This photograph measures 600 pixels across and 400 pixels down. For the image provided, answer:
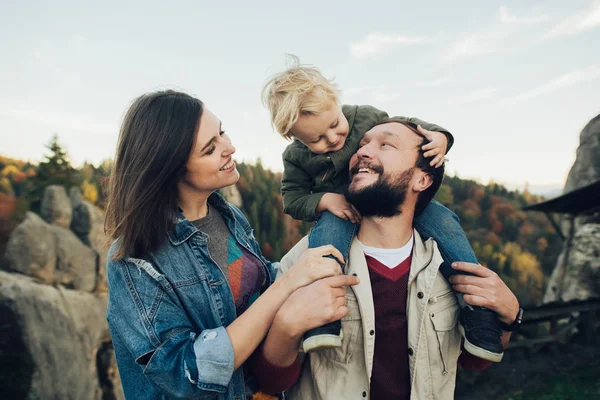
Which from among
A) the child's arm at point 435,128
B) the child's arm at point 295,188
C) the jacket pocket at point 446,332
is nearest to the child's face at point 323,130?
the child's arm at point 295,188

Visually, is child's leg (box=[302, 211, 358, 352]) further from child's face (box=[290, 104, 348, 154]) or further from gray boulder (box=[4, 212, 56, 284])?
gray boulder (box=[4, 212, 56, 284])

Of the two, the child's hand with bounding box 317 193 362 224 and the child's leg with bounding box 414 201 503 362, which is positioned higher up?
the child's hand with bounding box 317 193 362 224

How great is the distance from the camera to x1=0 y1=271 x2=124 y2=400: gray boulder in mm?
7617

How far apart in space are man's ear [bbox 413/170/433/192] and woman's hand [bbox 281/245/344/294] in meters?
0.80

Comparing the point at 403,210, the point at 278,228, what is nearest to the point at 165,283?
the point at 403,210

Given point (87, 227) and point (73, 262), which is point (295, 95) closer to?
point (73, 262)

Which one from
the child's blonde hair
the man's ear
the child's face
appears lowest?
the man's ear

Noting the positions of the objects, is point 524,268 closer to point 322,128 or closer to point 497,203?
point 497,203

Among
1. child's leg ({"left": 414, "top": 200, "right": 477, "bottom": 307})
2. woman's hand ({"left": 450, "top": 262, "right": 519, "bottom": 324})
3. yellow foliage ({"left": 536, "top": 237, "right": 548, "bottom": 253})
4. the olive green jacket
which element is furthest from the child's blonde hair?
yellow foliage ({"left": 536, "top": 237, "right": 548, "bottom": 253})

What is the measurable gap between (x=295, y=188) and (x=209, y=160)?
3.15ft

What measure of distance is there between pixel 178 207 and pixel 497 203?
26928 mm

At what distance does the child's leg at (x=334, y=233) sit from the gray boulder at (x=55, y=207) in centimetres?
1089

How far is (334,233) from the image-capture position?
2420mm

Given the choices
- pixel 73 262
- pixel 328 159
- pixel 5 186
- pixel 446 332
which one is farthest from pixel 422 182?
pixel 5 186
